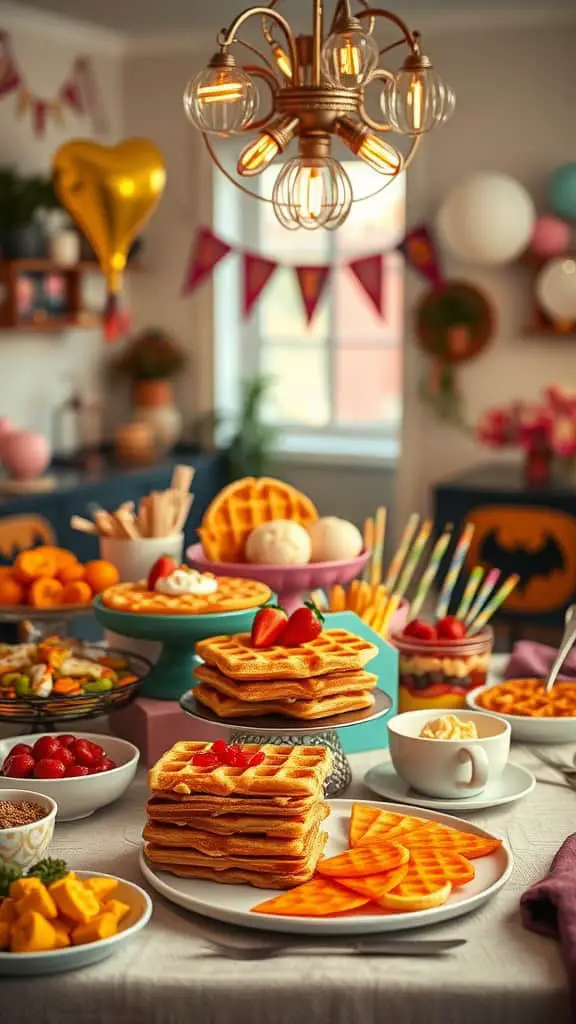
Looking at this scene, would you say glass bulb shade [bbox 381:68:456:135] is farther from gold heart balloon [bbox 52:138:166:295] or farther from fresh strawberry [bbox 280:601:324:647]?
gold heart balloon [bbox 52:138:166:295]

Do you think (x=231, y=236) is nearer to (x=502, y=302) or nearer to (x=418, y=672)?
(x=502, y=302)

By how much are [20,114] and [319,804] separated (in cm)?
482

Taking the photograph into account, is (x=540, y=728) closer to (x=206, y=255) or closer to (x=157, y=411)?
(x=206, y=255)

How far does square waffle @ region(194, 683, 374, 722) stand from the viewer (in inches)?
67.7

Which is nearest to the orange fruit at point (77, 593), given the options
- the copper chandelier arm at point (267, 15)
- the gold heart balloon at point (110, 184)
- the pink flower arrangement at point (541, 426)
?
the copper chandelier arm at point (267, 15)

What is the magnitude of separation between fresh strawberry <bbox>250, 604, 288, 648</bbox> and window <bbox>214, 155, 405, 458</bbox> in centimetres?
455

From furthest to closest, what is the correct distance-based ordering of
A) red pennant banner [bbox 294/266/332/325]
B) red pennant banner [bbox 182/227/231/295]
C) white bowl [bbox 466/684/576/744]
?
red pennant banner [bbox 182/227/231/295]
red pennant banner [bbox 294/266/332/325]
white bowl [bbox 466/684/576/744]

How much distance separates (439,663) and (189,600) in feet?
1.42

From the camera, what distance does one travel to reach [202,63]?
Answer: 638 centimetres

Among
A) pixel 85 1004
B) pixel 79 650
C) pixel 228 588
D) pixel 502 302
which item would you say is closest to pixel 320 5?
pixel 228 588

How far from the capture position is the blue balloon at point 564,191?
5.46 metres

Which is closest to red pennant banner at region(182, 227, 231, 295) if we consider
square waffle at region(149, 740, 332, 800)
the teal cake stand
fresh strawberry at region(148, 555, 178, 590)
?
fresh strawberry at region(148, 555, 178, 590)

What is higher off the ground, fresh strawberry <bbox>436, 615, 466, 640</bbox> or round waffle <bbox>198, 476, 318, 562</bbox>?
round waffle <bbox>198, 476, 318, 562</bbox>

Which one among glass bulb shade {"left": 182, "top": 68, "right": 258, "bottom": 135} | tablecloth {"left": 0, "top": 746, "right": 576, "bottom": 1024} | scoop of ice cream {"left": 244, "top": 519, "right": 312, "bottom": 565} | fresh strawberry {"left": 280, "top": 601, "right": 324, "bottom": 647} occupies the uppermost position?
glass bulb shade {"left": 182, "top": 68, "right": 258, "bottom": 135}
